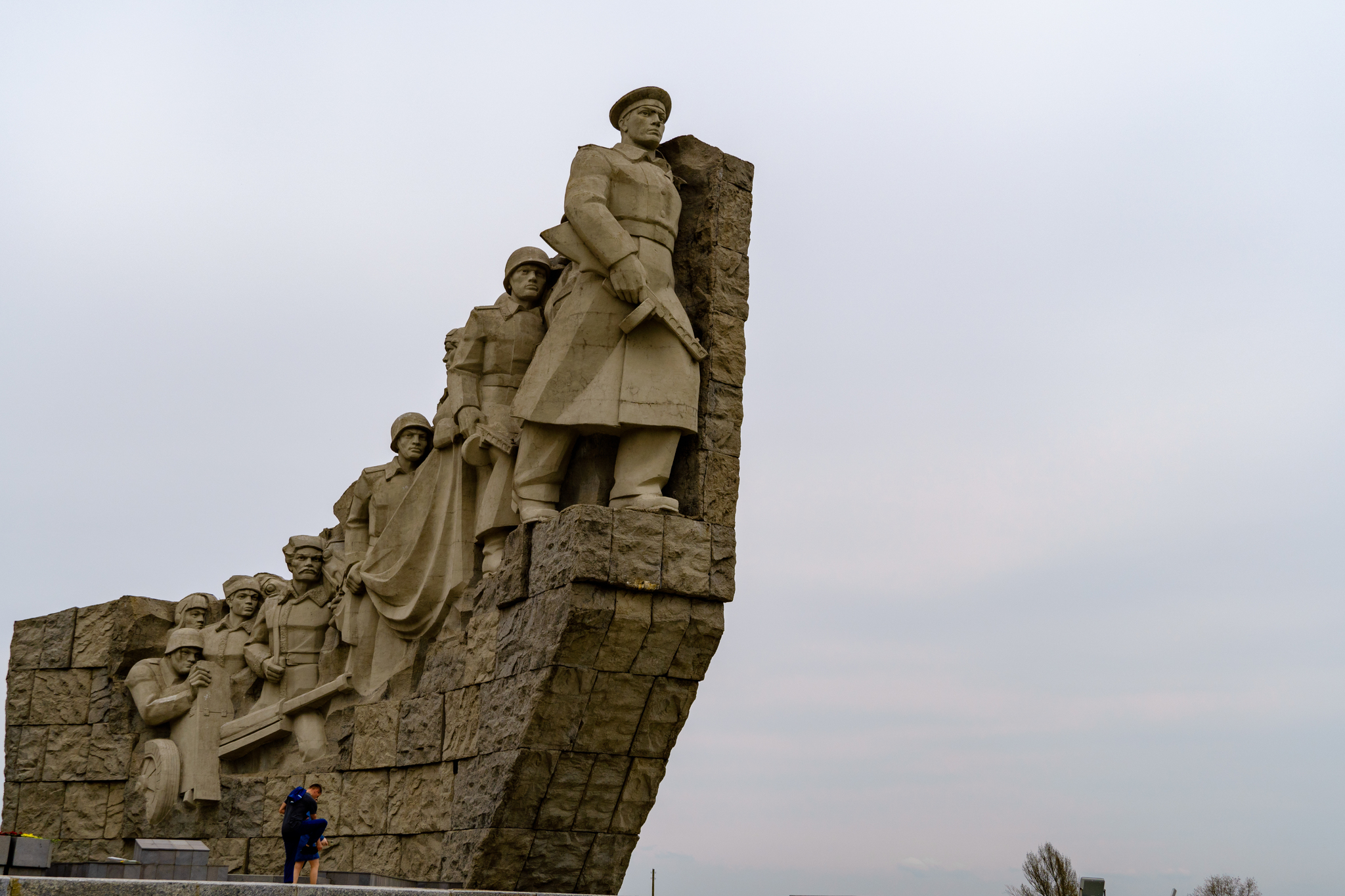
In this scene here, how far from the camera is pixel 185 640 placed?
11375 mm

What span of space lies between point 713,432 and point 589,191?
4.68ft

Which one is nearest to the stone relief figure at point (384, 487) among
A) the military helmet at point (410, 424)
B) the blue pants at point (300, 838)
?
the military helmet at point (410, 424)

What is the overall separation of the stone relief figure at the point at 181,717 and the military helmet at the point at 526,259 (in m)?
4.20

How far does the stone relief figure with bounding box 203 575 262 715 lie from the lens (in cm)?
1112

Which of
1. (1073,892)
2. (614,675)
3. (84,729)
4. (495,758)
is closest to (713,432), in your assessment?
(614,675)

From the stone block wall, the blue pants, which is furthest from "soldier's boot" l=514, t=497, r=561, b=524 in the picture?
the stone block wall

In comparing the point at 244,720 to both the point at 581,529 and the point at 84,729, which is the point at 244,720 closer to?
the point at 84,729

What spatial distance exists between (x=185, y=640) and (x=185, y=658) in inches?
5.7

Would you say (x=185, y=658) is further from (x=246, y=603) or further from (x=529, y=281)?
(x=529, y=281)

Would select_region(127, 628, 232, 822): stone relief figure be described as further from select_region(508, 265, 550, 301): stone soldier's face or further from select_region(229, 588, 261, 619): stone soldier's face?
select_region(508, 265, 550, 301): stone soldier's face

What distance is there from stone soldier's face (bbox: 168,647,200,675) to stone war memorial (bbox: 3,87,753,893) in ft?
4.01

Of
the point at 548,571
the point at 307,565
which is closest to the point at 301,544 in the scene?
the point at 307,565

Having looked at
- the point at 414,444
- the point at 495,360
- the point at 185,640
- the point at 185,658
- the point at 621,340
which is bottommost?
→ the point at 185,658

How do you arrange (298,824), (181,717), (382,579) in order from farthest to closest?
(181,717)
(382,579)
(298,824)
